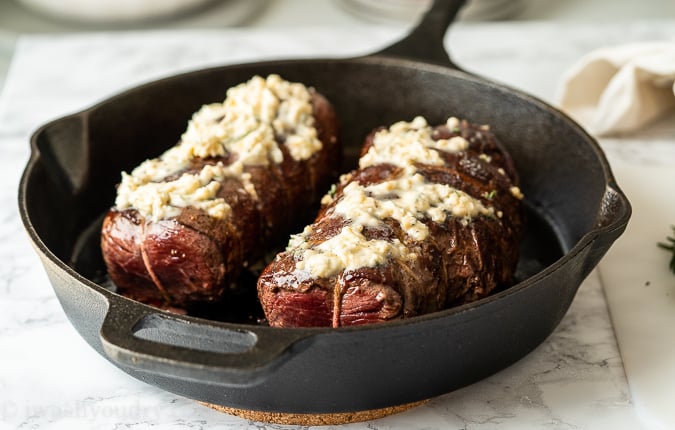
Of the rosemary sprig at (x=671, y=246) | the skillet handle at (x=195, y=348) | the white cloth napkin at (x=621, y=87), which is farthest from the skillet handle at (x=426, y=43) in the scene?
the skillet handle at (x=195, y=348)

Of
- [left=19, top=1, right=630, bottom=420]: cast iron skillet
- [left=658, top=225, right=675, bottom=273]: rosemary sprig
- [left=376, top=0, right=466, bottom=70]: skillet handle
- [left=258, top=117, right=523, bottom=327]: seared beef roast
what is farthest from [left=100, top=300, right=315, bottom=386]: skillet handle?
[left=376, top=0, right=466, bottom=70]: skillet handle

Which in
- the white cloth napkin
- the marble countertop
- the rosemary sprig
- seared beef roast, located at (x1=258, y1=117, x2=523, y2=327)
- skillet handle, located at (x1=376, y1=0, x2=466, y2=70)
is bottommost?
the marble countertop

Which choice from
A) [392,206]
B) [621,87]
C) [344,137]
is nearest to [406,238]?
[392,206]

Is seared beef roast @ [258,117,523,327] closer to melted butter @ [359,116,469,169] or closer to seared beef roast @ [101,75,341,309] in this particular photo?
melted butter @ [359,116,469,169]

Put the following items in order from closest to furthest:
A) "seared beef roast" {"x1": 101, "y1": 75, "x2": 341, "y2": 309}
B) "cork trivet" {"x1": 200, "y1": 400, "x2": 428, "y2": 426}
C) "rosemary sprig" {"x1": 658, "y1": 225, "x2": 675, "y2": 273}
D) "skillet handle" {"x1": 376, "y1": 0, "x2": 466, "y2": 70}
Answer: "cork trivet" {"x1": 200, "y1": 400, "x2": 428, "y2": 426}
"seared beef roast" {"x1": 101, "y1": 75, "x2": 341, "y2": 309}
"rosemary sprig" {"x1": 658, "y1": 225, "x2": 675, "y2": 273}
"skillet handle" {"x1": 376, "y1": 0, "x2": 466, "y2": 70}

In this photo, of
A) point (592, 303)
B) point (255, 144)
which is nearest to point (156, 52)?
point (255, 144)
